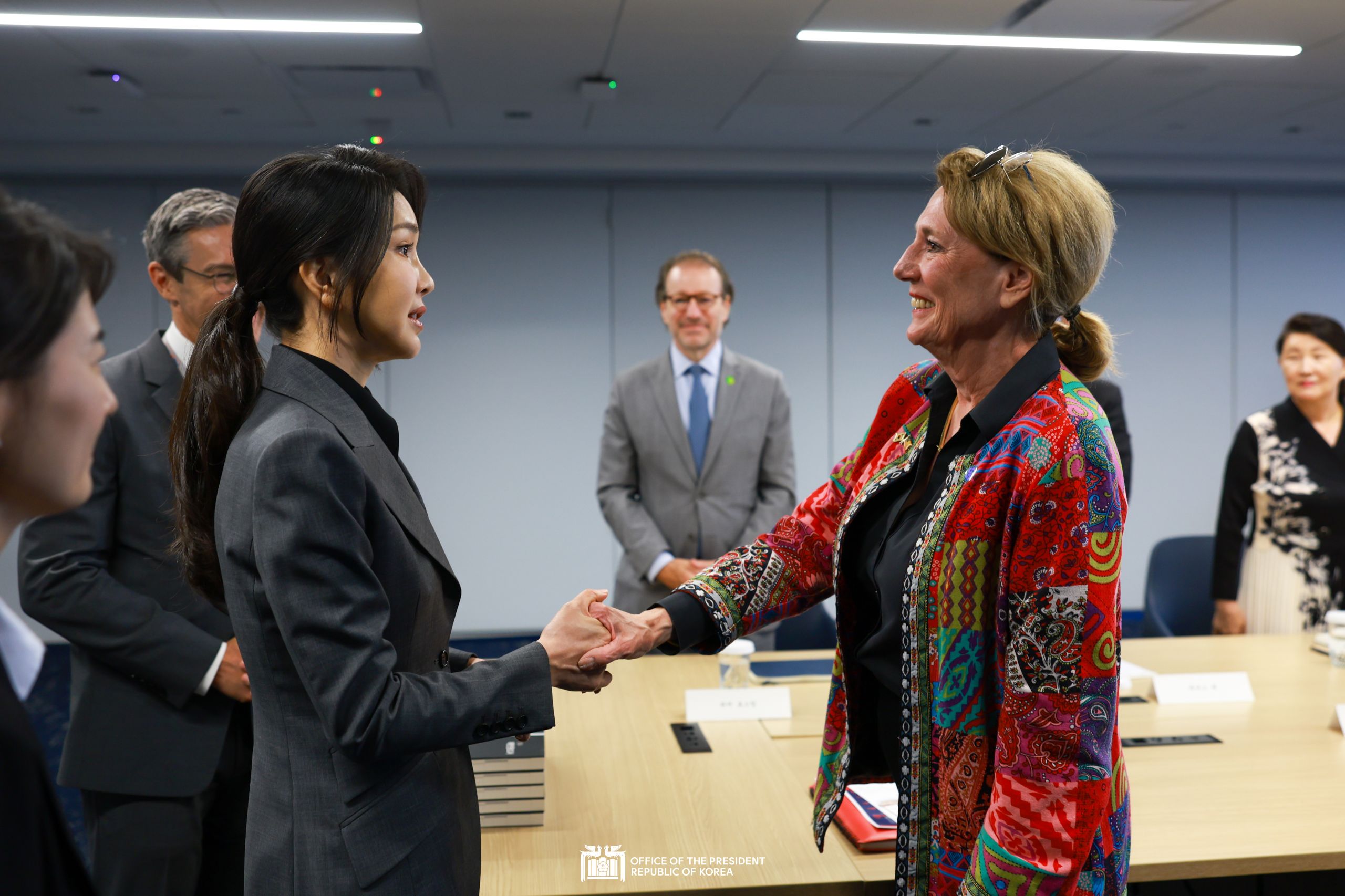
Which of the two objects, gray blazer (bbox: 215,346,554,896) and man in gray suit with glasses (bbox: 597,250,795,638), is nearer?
gray blazer (bbox: 215,346,554,896)

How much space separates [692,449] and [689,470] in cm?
9

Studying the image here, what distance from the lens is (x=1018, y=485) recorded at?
1.24m

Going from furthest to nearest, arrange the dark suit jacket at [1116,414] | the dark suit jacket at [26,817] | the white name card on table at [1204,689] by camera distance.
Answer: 1. the dark suit jacket at [1116,414]
2. the white name card on table at [1204,689]
3. the dark suit jacket at [26,817]

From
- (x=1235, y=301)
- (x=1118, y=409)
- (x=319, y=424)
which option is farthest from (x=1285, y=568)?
(x=1235, y=301)

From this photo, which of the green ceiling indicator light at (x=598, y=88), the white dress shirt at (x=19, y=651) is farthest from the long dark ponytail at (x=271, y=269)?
the green ceiling indicator light at (x=598, y=88)

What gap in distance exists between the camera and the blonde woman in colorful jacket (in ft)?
3.92

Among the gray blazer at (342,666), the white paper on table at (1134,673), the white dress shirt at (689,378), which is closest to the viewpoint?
the gray blazer at (342,666)

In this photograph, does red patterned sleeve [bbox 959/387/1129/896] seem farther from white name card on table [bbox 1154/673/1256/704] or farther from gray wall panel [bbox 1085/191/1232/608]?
gray wall panel [bbox 1085/191/1232/608]

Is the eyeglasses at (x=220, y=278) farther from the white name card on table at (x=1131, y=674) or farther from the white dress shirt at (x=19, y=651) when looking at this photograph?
the white name card on table at (x=1131, y=674)

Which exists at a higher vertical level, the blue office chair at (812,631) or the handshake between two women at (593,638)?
the handshake between two women at (593,638)

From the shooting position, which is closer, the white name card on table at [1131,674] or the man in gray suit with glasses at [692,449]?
the white name card on table at [1131,674]

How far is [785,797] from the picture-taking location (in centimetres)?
186

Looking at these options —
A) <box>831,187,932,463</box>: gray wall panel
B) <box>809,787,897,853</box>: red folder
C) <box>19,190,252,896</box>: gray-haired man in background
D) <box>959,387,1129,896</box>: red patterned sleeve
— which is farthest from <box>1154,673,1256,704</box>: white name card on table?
<box>831,187,932,463</box>: gray wall panel

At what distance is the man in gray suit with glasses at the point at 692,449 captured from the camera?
354cm
